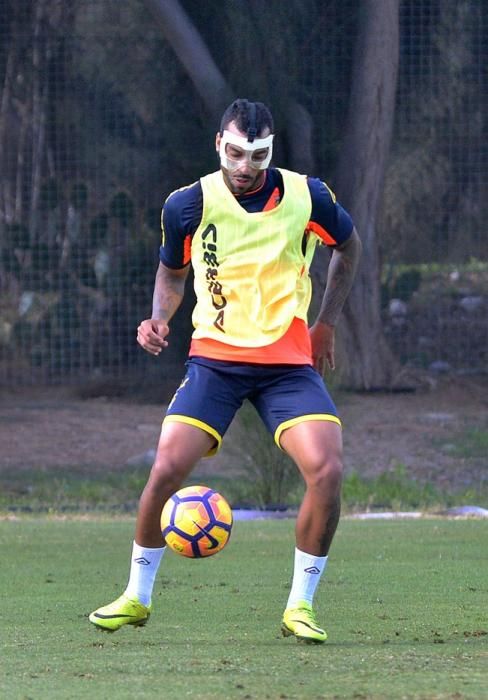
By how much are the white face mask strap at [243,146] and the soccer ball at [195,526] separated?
1.28 m

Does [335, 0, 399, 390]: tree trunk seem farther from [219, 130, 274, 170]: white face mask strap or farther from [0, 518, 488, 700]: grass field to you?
[219, 130, 274, 170]: white face mask strap

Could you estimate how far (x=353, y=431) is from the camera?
15.6 m

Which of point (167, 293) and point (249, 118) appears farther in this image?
point (167, 293)

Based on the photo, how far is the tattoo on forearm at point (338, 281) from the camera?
6.02 meters

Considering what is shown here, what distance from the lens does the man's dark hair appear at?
5648 millimetres

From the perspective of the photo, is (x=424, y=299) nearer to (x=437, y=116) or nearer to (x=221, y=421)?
(x=437, y=116)

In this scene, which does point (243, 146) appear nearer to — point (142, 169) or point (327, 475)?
point (327, 475)

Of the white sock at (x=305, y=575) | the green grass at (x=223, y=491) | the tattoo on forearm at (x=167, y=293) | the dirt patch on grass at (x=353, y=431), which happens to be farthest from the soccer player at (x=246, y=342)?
the dirt patch on grass at (x=353, y=431)

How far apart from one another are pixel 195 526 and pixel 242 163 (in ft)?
4.57

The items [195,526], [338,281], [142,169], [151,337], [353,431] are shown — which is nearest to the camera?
[195,526]

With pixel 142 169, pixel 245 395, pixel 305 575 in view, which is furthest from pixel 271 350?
pixel 142 169

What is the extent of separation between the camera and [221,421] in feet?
18.5

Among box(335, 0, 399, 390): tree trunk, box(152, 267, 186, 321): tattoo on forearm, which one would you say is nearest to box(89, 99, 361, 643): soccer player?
box(152, 267, 186, 321): tattoo on forearm

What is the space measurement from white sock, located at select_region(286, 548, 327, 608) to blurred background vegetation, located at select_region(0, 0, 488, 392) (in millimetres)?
10375
